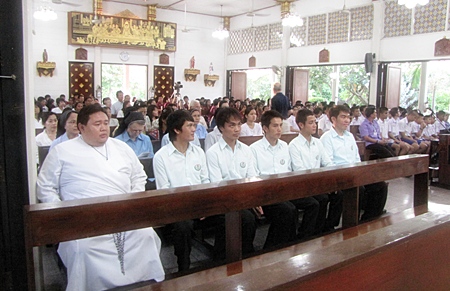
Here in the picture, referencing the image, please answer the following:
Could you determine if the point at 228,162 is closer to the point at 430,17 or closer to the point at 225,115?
the point at 225,115

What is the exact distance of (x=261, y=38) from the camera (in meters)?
14.6

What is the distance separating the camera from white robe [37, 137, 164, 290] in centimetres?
227

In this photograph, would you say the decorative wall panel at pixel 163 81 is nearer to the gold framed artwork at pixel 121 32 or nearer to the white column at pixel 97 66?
the gold framed artwork at pixel 121 32

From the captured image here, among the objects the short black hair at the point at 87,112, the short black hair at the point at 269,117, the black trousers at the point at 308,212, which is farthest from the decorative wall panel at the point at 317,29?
the short black hair at the point at 87,112

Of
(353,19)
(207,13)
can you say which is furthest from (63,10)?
(353,19)

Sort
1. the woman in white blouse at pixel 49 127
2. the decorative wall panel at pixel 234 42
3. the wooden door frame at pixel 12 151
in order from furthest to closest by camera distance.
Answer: the decorative wall panel at pixel 234 42 → the woman in white blouse at pixel 49 127 → the wooden door frame at pixel 12 151

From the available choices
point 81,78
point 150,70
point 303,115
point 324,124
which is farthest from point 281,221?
point 150,70

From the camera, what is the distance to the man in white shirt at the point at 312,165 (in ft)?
11.3

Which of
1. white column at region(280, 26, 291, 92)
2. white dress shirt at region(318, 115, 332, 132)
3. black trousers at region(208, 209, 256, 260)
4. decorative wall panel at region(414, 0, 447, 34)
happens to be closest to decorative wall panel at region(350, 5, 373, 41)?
decorative wall panel at region(414, 0, 447, 34)

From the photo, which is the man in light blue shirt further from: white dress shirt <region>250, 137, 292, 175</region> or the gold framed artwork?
the gold framed artwork

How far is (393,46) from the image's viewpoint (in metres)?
10.3

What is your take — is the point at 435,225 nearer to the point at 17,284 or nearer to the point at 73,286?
the point at 73,286

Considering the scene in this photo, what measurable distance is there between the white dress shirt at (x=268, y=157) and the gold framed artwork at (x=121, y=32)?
10.7 metres

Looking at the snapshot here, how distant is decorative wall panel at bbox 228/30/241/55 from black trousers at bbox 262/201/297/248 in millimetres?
13192
